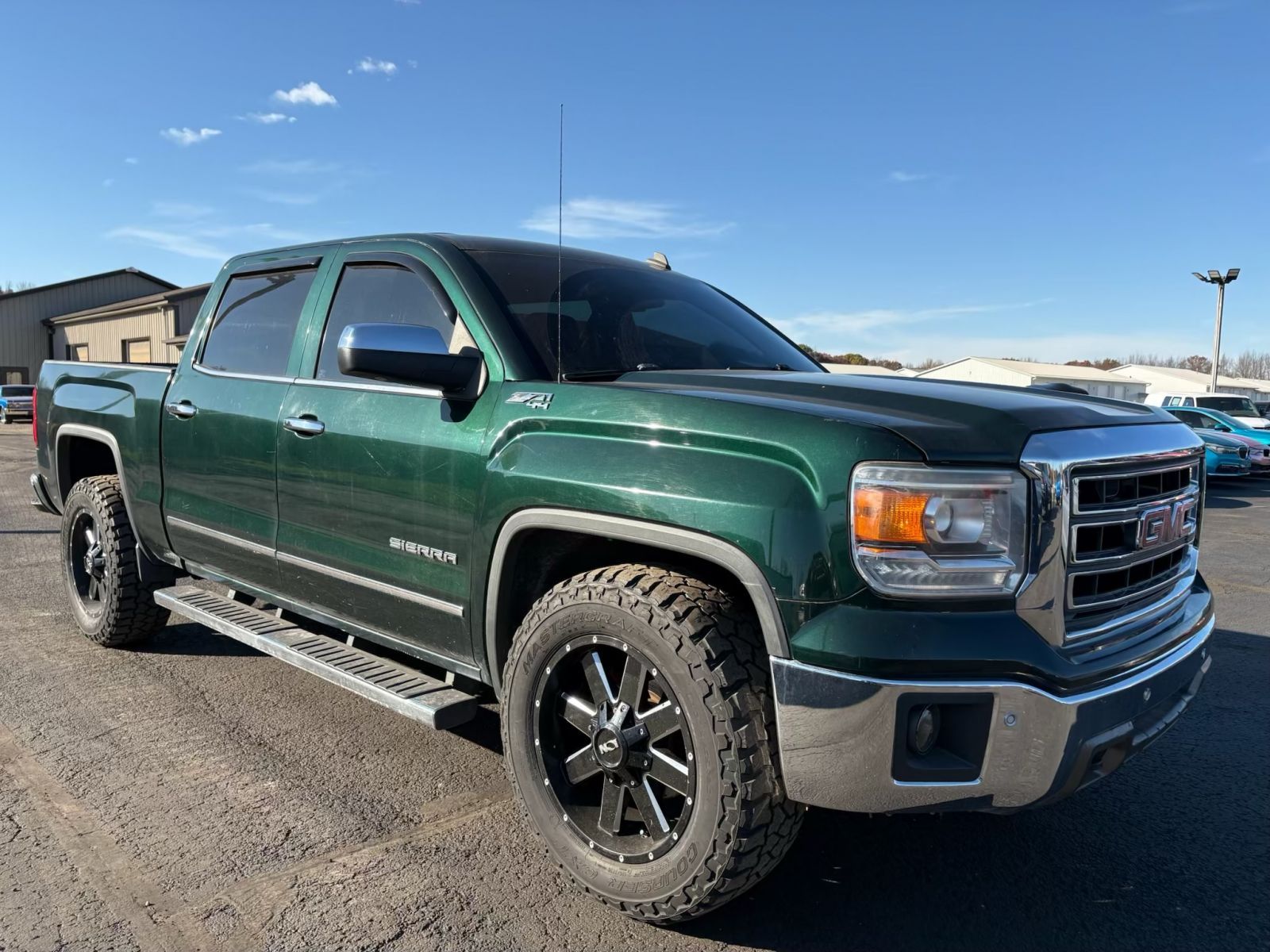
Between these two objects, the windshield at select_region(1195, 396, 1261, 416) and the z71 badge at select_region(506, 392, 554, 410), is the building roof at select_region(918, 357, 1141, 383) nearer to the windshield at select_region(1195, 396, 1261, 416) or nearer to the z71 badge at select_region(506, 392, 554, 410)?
the windshield at select_region(1195, 396, 1261, 416)

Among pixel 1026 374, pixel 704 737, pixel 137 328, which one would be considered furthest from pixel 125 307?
pixel 1026 374

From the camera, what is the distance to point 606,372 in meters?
3.13

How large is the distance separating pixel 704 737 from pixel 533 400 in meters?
1.11

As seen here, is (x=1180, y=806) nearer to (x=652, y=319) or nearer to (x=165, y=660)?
(x=652, y=319)

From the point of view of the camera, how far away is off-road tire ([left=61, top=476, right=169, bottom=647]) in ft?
15.6

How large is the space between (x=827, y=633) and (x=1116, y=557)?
84 cm

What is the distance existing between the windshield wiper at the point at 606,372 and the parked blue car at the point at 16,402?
Result: 36523 mm

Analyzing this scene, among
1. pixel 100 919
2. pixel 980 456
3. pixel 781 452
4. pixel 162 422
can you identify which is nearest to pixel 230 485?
pixel 162 422

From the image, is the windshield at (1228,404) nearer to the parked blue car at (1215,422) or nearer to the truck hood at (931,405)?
the parked blue car at (1215,422)

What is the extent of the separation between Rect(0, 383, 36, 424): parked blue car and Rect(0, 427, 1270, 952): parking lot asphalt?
34572mm

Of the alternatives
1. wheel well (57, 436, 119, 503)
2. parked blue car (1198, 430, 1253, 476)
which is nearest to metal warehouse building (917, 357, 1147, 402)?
parked blue car (1198, 430, 1253, 476)

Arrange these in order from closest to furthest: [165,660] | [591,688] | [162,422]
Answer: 1. [591,688]
2. [162,422]
3. [165,660]

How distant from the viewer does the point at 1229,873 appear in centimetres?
286

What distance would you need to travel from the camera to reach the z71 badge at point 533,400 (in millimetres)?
2777
